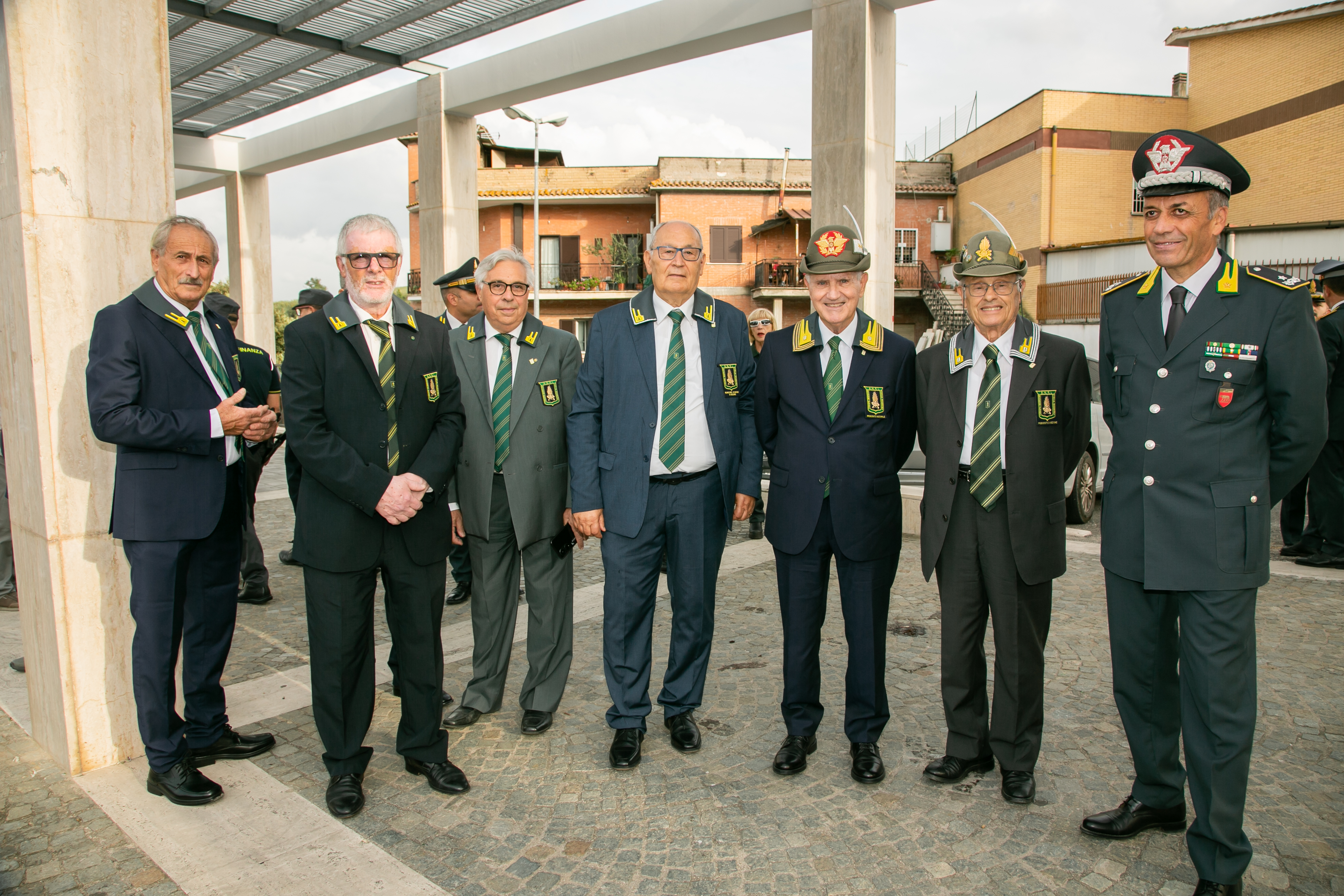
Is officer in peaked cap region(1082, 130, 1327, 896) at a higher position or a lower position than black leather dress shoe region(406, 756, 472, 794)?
higher

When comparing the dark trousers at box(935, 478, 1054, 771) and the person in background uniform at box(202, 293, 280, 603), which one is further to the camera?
the person in background uniform at box(202, 293, 280, 603)

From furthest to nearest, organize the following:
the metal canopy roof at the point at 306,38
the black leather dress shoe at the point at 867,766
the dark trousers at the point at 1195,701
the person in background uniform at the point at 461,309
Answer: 1. the metal canopy roof at the point at 306,38
2. the person in background uniform at the point at 461,309
3. the black leather dress shoe at the point at 867,766
4. the dark trousers at the point at 1195,701

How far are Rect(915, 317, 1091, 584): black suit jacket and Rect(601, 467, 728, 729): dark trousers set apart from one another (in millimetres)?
913

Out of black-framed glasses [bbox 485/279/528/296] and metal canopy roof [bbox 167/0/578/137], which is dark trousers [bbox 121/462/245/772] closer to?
black-framed glasses [bbox 485/279/528/296]

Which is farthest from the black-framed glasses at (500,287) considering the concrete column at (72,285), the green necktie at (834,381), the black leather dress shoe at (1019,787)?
the black leather dress shoe at (1019,787)

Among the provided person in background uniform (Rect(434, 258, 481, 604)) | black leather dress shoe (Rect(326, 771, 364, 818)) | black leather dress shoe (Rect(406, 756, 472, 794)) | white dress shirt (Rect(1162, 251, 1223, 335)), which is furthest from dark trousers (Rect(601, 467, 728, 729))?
person in background uniform (Rect(434, 258, 481, 604))

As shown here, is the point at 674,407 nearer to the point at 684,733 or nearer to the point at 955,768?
the point at 684,733

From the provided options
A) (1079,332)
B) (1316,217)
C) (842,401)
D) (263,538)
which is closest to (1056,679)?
(842,401)

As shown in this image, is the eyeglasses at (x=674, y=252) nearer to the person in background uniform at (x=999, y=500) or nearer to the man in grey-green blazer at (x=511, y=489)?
the man in grey-green blazer at (x=511, y=489)

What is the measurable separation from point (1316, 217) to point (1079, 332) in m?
5.97

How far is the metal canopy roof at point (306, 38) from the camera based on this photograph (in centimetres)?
925

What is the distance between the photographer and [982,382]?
3293 mm

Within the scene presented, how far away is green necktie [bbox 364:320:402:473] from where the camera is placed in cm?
326

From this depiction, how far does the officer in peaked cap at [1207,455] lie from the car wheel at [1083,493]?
18.6 ft
